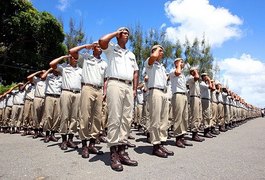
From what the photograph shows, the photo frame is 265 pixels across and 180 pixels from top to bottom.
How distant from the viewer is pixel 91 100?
618 cm

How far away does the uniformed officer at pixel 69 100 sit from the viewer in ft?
23.3

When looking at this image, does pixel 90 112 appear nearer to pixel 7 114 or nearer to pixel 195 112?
pixel 195 112

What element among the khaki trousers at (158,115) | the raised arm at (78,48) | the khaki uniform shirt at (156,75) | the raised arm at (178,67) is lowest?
the khaki trousers at (158,115)

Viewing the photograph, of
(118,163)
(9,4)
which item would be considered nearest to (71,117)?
(118,163)

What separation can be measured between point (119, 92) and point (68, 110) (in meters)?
2.54

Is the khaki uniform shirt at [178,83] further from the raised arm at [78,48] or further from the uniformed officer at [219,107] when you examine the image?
the uniformed officer at [219,107]

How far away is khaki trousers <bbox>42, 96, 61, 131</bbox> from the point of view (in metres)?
8.46

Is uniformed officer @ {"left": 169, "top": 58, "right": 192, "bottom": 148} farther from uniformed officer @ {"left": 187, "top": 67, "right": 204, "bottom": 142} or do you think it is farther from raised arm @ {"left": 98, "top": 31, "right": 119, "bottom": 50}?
raised arm @ {"left": 98, "top": 31, "right": 119, "bottom": 50}

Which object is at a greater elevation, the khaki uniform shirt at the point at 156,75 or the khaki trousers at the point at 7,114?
the khaki uniform shirt at the point at 156,75

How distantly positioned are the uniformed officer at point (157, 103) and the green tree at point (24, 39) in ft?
59.2

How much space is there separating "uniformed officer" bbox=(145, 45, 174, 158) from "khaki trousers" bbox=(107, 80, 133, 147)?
97cm

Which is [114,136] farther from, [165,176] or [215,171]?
[215,171]

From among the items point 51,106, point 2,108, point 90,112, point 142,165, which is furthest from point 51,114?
point 2,108

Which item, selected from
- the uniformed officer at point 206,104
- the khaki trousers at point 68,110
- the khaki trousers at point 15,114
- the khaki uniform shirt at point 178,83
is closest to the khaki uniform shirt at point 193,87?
the uniformed officer at point 206,104
